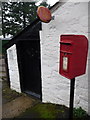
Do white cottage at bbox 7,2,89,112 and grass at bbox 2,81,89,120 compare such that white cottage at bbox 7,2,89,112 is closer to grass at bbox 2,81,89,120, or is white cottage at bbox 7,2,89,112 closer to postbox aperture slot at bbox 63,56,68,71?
grass at bbox 2,81,89,120

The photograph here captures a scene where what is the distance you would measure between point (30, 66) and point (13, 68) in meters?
0.73

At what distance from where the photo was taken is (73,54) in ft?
5.21

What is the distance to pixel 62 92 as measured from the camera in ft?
8.97

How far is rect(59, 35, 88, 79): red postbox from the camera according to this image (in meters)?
1.58

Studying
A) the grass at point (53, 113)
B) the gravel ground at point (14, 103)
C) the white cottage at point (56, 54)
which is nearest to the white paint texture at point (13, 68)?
the white cottage at point (56, 54)

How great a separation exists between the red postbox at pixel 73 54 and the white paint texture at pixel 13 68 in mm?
2428

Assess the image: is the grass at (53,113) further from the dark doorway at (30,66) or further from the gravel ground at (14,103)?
the dark doorway at (30,66)

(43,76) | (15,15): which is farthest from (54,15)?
(15,15)

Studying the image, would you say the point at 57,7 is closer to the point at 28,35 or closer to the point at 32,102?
the point at 28,35

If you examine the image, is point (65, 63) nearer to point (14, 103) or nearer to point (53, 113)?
point (53, 113)

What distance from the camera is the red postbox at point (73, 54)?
1.58 m

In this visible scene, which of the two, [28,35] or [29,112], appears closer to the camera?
[29,112]

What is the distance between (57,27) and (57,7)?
45 centimetres

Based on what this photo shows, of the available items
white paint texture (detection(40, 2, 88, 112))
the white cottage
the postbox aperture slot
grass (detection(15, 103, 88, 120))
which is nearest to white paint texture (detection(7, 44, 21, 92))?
the white cottage
